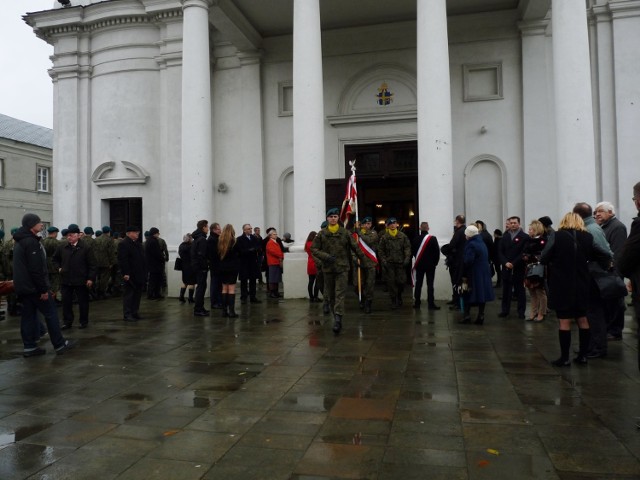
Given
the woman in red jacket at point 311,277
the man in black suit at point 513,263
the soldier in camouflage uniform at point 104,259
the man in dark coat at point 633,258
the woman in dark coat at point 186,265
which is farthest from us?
the soldier in camouflage uniform at point 104,259

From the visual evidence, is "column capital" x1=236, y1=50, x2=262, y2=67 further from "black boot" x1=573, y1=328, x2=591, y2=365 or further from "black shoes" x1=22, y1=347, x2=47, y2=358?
"black boot" x1=573, y1=328, x2=591, y2=365

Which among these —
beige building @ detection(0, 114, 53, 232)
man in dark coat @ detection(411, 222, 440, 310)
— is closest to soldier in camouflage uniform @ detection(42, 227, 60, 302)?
man in dark coat @ detection(411, 222, 440, 310)

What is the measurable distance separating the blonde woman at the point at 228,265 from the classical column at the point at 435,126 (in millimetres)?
4753

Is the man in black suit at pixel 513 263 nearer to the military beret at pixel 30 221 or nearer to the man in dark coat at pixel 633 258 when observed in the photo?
the man in dark coat at pixel 633 258

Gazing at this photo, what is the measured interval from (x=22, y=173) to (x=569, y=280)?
3543 cm

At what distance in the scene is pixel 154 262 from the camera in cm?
1370

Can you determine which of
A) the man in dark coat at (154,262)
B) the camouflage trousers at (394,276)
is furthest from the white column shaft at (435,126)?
the man in dark coat at (154,262)

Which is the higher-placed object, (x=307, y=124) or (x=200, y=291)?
(x=307, y=124)

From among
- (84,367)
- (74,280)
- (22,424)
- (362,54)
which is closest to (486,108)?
(362,54)

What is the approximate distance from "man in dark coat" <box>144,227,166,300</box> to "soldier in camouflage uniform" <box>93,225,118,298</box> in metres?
1.09

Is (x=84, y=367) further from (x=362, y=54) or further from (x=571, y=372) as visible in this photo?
(x=362, y=54)

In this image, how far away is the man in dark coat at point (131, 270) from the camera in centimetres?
983

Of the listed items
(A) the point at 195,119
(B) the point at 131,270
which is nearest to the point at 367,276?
(B) the point at 131,270

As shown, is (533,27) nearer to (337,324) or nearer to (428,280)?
(428,280)
